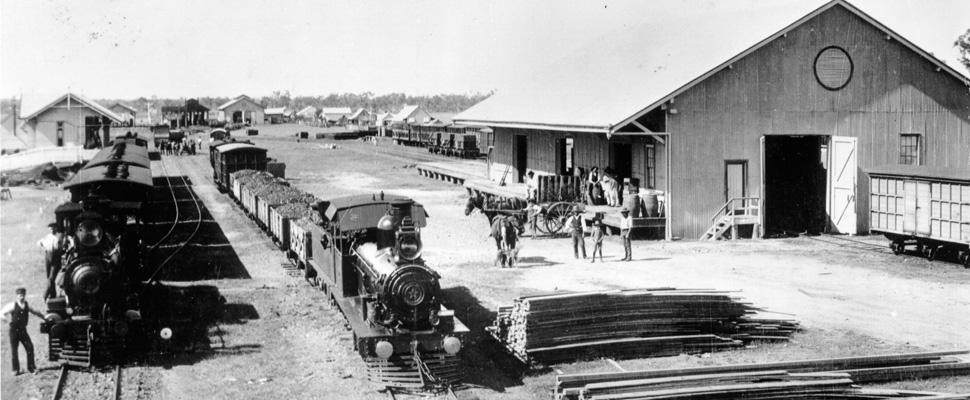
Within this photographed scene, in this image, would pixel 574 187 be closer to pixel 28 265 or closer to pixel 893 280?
pixel 893 280

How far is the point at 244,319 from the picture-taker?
16.5m

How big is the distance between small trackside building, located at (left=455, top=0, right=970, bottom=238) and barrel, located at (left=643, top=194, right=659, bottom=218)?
36cm

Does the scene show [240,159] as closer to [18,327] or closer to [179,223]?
[179,223]

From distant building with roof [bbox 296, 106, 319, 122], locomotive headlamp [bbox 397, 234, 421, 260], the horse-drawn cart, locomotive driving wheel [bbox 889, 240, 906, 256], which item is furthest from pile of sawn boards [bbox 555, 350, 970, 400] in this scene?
distant building with roof [bbox 296, 106, 319, 122]

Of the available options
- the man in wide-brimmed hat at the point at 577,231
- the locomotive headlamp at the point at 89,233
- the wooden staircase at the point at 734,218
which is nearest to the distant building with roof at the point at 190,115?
the wooden staircase at the point at 734,218

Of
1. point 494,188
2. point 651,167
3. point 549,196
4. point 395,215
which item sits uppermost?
point 651,167

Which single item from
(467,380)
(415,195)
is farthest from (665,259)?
(415,195)

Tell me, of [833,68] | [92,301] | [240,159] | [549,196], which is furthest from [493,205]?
[92,301]

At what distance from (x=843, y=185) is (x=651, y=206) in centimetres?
627

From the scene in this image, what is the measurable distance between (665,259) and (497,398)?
11720mm

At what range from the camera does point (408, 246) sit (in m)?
12.8

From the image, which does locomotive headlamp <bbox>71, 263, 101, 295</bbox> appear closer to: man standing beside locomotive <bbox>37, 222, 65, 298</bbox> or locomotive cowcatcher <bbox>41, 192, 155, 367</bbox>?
locomotive cowcatcher <bbox>41, 192, 155, 367</bbox>

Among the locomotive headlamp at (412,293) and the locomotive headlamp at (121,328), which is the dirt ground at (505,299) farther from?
the locomotive headlamp at (412,293)

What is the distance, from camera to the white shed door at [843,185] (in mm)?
26547
